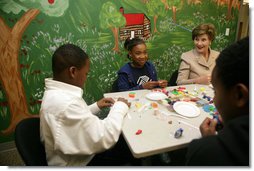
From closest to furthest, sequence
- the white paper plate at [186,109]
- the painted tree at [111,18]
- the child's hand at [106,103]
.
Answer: the white paper plate at [186,109] → the child's hand at [106,103] → the painted tree at [111,18]

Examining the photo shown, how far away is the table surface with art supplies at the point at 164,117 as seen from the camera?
1.04 meters

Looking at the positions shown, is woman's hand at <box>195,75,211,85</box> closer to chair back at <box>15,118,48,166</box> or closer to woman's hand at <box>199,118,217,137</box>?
woman's hand at <box>199,118,217,137</box>

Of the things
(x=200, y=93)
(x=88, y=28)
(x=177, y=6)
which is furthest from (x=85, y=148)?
(x=177, y=6)

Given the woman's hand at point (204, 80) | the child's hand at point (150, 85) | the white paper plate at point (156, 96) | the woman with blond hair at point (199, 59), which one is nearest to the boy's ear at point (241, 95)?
the white paper plate at point (156, 96)

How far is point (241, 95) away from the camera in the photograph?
0.64 meters

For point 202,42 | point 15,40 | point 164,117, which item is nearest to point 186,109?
point 164,117

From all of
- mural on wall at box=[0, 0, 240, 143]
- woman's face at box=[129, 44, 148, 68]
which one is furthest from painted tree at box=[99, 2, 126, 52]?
woman's face at box=[129, 44, 148, 68]

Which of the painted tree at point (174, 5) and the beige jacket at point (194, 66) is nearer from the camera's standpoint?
the beige jacket at point (194, 66)

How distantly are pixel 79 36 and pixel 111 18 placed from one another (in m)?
0.49

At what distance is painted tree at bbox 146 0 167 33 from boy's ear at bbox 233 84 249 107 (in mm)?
2359

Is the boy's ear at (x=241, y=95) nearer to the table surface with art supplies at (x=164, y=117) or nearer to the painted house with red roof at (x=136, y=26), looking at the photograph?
the table surface with art supplies at (x=164, y=117)

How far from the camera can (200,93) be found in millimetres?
1812

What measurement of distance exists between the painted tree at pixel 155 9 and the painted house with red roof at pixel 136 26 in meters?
0.10

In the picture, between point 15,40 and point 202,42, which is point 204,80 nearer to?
point 202,42
